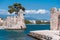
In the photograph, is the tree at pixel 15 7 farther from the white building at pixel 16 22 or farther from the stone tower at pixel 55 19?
the stone tower at pixel 55 19

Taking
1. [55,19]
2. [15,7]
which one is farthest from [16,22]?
[55,19]

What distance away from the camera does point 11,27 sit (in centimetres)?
5497

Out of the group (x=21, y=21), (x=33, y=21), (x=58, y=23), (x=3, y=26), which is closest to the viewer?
(x=58, y=23)

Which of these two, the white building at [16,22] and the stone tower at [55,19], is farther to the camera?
the white building at [16,22]

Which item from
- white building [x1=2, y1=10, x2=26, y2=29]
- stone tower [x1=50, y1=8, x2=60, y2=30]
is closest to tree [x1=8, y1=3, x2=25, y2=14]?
white building [x1=2, y1=10, x2=26, y2=29]

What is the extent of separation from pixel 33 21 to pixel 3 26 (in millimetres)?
72139

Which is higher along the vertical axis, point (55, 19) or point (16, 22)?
point (55, 19)

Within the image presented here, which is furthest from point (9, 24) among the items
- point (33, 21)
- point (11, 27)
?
point (33, 21)

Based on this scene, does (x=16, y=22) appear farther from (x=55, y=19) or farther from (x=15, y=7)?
(x=55, y=19)

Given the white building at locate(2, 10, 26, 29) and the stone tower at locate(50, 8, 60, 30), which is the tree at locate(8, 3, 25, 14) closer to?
the white building at locate(2, 10, 26, 29)

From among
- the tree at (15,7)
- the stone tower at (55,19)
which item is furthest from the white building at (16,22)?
the stone tower at (55,19)

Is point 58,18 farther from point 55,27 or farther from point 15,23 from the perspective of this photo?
point 15,23

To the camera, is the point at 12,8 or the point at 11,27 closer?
the point at 11,27

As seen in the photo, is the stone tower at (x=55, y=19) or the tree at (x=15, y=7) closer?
the stone tower at (x=55, y=19)
